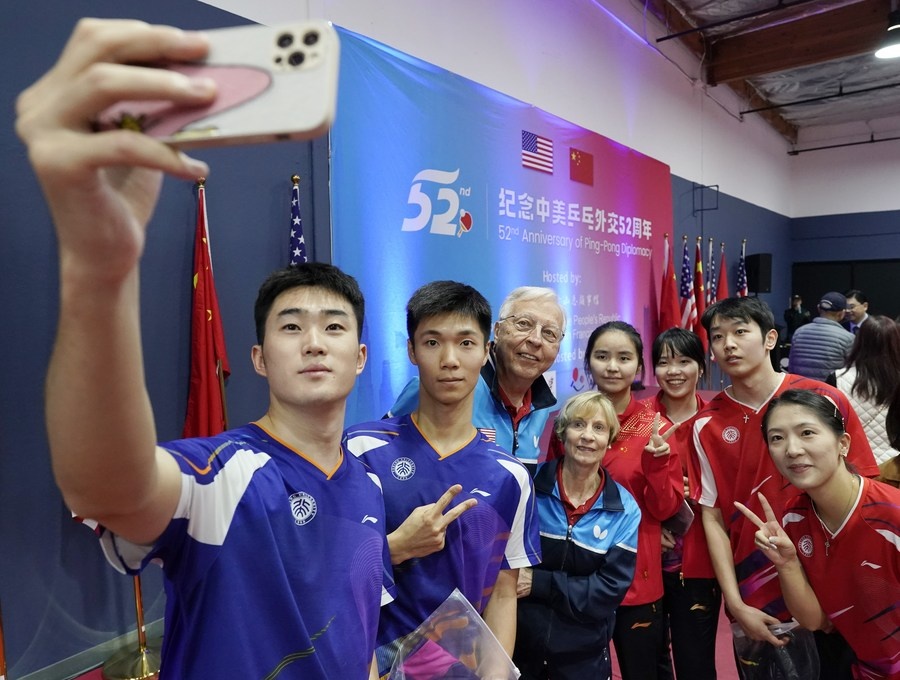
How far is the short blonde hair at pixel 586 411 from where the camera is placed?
5.96 ft

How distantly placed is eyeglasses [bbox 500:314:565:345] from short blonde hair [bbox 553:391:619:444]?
0.70 feet

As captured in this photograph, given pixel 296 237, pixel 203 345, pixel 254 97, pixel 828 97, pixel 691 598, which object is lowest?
pixel 691 598

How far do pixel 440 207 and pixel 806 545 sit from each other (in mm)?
2370

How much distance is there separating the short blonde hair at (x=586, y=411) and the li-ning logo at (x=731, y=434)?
387 millimetres

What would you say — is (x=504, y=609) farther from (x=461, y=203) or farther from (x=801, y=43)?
(x=801, y=43)

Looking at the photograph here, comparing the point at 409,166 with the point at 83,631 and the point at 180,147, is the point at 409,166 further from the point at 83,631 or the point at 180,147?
the point at 180,147

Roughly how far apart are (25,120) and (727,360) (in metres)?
2.03

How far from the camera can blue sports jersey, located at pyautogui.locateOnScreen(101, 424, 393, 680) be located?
2.84 feet

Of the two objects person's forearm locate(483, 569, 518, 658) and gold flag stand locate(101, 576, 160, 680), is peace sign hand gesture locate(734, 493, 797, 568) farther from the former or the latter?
gold flag stand locate(101, 576, 160, 680)

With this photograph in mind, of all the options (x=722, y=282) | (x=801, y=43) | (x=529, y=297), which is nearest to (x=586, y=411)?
(x=529, y=297)

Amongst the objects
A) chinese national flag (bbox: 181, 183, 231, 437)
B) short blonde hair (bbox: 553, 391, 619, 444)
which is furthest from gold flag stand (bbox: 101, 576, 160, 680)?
short blonde hair (bbox: 553, 391, 619, 444)

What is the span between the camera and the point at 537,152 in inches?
162

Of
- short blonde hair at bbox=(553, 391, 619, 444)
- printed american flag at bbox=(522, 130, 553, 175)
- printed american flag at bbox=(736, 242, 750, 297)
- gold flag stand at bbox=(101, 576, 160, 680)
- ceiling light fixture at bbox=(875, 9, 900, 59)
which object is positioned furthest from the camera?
printed american flag at bbox=(736, 242, 750, 297)

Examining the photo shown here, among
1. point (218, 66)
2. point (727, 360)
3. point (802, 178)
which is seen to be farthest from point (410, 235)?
point (802, 178)
